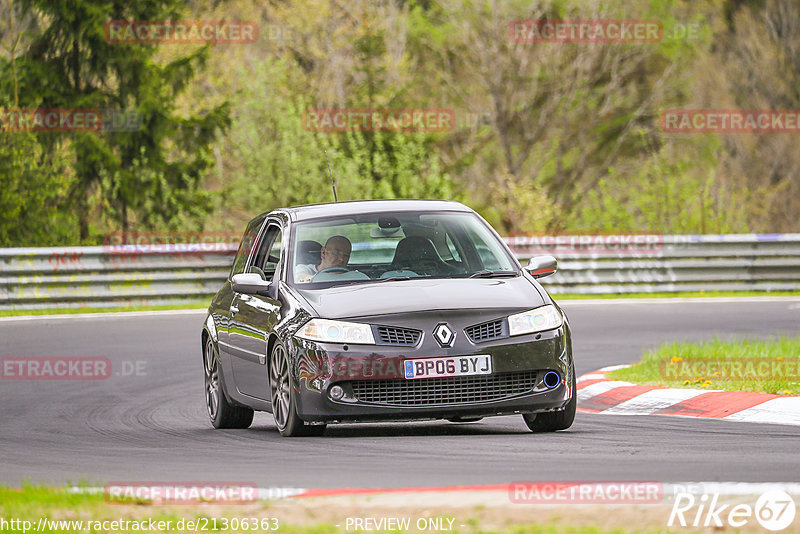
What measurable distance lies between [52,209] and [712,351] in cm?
1669

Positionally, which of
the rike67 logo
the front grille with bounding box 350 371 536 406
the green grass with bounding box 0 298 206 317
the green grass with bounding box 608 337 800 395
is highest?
the rike67 logo

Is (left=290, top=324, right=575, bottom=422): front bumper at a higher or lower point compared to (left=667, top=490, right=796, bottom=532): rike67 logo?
lower

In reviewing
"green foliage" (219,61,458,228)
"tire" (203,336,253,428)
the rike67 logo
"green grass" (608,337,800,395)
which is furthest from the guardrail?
the rike67 logo

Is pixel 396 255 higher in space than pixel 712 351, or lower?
higher

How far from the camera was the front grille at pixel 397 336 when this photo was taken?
933 centimetres

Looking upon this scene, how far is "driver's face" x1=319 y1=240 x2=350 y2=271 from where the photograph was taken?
10.4 meters

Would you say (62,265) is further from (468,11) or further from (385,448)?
(468,11)

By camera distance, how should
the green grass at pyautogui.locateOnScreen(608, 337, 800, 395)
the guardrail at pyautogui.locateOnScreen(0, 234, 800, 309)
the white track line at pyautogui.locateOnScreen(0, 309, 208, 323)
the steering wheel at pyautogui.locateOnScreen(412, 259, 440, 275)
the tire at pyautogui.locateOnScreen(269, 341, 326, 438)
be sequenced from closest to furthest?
1. the tire at pyautogui.locateOnScreen(269, 341, 326, 438)
2. the steering wheel at pyautogui.locateOnScreen(412, 259, 440, 275)
3. the green grass at pyautogui.locateOnScreen(608, 337, 800, 395)
4. the white track line at pyautogui.locateOnScreen(0, 309, 208, 323)
5. the guardrail at pyautogui.locateOnScreen(0, 234, 800, 309)

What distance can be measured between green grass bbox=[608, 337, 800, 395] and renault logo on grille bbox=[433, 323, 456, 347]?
3146 mm

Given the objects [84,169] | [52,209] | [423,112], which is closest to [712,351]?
[52,209]

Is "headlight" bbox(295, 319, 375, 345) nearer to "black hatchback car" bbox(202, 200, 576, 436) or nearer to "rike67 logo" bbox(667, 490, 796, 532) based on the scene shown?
"black hatchback car" bbox(202, 200, 576, 436)

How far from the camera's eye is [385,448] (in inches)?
355

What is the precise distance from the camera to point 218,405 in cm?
1144

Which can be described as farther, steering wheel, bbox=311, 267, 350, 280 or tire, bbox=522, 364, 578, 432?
steering wheel, bbox=311, 267, 350, 280
